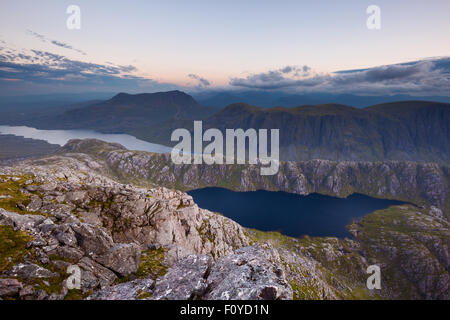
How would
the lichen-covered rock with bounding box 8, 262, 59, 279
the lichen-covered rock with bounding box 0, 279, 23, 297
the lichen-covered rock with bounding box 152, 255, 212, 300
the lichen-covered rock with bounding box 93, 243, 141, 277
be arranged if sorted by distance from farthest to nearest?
the lichen-covered rock with bounding box 93, 243, 141, 277 → the lichen-covered rock with bounding box 152, 255, 212, 300 → the lichen-covered rock with bounding box 8, 262, 59, 279 → the lichen-covered rock with bounding box 0, 279, 23, 297

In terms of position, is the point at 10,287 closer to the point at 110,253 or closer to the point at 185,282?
the point at 110,253

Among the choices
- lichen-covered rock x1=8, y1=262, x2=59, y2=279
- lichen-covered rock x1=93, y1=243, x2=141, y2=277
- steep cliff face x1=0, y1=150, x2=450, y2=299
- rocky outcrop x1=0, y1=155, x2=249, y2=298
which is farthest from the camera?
lichen-covered rock x1=93, y1=243, x2=141, y2=277

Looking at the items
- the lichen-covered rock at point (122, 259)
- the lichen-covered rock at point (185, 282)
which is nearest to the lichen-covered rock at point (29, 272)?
the lichen-covered rock at point (122, 259)

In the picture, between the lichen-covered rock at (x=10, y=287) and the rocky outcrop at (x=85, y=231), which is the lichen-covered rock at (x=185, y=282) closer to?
the rocky outcrop at (x=85, y=231)

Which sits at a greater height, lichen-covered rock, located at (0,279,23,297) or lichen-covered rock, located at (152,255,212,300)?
lichen-covered rock, located at (0,279,23,297)

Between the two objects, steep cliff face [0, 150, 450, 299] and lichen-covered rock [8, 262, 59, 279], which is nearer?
lichen-covered rock [8, 262, 59, 279]

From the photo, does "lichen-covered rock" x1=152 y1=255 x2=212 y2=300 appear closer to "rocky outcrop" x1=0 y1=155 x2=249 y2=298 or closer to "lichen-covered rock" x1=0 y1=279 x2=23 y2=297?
"rocky outcrop" x1=0 y1=155 x2=249 y2=298

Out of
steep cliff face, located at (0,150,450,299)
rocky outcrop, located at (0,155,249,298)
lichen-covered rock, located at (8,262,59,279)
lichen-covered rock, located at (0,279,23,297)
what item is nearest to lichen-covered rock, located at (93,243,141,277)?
rocky outcrop, located at (0,155,249,298)

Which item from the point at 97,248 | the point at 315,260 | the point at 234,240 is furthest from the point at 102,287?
the point at 315,260

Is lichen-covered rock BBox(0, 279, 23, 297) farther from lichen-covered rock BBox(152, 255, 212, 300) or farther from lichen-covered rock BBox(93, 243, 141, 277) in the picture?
lichen-covered rock BBox(152, 255, 212, 300)

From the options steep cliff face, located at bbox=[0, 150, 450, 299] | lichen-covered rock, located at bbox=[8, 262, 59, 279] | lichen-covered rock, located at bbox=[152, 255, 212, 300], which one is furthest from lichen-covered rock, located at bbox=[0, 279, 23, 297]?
lichen-covered rock, located at bbox=[152, 255, 212, 300]
